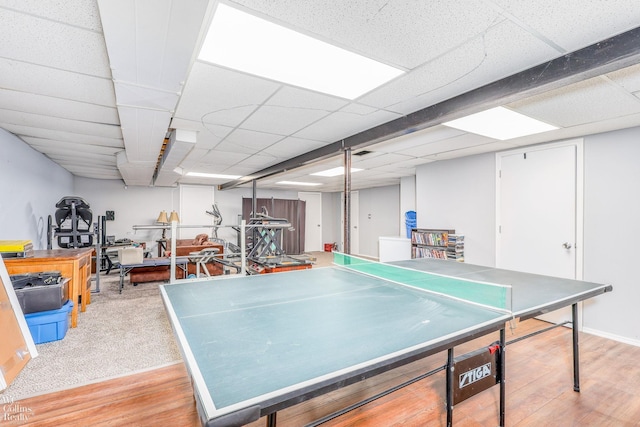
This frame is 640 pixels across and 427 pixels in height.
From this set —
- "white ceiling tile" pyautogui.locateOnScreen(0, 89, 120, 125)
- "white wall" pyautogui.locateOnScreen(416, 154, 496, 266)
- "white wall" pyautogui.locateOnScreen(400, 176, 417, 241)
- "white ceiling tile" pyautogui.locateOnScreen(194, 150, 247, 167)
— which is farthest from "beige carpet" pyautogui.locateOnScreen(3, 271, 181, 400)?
"white wall" pyautogui.locateOnScreen(400, 176, 417, 241)

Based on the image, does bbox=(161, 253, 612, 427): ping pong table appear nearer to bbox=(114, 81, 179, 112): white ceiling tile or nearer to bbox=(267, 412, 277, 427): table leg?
bbox=(267, 412, 277, 427): table leg

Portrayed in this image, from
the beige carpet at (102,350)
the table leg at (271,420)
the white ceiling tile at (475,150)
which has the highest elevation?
the white ceiling tile at (475,150)

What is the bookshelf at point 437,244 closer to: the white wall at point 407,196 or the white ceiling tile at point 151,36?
the white wall at point 407,196

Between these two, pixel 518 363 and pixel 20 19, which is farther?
pixel 518 363

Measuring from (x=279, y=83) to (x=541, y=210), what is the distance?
3.71 metres

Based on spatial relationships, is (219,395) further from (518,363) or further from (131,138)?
(131,138)

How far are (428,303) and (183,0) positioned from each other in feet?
6.44

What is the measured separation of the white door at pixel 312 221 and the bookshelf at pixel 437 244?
558cm

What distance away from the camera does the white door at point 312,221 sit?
10.5 meters

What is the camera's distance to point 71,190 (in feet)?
22.6

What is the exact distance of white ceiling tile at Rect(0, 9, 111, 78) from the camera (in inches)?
60.5

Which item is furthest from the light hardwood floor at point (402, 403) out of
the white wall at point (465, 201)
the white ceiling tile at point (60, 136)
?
the white ceiling tile at point (60, 136)

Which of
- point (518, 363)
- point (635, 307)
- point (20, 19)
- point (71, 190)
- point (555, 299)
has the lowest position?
point (518, 363)

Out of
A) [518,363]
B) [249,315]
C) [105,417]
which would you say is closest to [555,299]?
[518,363]
